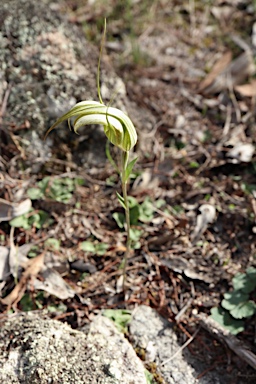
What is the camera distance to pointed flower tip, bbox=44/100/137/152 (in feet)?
5.68

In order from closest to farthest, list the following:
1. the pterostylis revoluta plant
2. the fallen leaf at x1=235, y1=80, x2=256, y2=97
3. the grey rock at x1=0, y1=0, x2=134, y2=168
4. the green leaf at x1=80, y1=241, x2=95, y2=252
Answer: the pterostylis revoluta plant
the green leaf at x1=80, y1=241, x2=95, y2=252
the grey rock at x1=0, y1=0, x2=134, y2=168
the fallen leaf at x1=235, y1=80, x2=256, y2=97

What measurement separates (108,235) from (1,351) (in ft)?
3.14

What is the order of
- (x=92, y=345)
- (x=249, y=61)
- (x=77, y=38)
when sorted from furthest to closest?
1. (x=249, y=61)
2. (x=77, y=38)
3. (x=92, y=345)

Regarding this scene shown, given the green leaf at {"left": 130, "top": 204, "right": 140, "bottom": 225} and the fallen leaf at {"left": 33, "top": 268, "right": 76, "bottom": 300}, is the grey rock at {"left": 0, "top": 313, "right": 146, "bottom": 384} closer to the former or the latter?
the fallen leaf at {"left": 33, "top": 268, "right": 76, "bottom": 300}

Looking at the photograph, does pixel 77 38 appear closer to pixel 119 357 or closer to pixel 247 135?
pixel 247 135

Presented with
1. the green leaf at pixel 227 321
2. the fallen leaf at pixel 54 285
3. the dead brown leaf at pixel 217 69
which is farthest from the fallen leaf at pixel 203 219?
the dead brown leaf at pixel 217 69

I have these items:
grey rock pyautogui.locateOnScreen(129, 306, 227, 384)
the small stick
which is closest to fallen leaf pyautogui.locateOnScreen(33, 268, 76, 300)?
grey rock pyautogui.locateOnScreen(129, 306, 227, 384)

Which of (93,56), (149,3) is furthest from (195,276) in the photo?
(149,3)

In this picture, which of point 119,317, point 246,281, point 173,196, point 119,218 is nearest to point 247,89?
point 173,196

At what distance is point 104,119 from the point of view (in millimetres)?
1751

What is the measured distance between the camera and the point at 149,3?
4.42 metres

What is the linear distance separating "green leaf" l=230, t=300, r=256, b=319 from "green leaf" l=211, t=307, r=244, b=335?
44mm

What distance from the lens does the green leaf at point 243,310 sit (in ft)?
7.65

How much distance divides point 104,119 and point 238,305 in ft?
4.07
